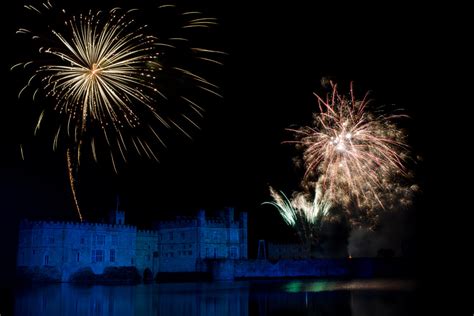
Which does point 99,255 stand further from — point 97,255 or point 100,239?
point 100,239

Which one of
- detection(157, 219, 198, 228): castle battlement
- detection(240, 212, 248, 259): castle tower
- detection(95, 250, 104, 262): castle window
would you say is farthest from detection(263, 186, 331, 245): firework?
detection(95, 250, 104, 262): castle window

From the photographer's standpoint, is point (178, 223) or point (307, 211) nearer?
point (307, 211)

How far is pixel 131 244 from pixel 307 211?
20.7 metres

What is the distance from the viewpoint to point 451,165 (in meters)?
62.7

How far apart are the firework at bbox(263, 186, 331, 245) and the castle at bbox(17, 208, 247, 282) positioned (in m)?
8.90

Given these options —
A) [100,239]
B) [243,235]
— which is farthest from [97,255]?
[243,235]

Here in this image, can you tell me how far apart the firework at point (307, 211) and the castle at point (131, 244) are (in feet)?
29.2

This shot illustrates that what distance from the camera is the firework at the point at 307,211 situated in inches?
2156

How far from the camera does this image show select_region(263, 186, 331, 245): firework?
54.8m

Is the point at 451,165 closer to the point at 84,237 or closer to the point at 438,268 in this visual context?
the point at 438,268

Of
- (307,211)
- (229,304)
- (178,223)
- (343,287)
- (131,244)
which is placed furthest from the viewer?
(178,223)

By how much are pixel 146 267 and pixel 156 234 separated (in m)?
4.45

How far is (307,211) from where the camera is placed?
5569 cm

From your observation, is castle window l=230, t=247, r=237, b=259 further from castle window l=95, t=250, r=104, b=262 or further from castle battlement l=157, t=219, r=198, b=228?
castle window l=95, t=250, r=104, b=262
